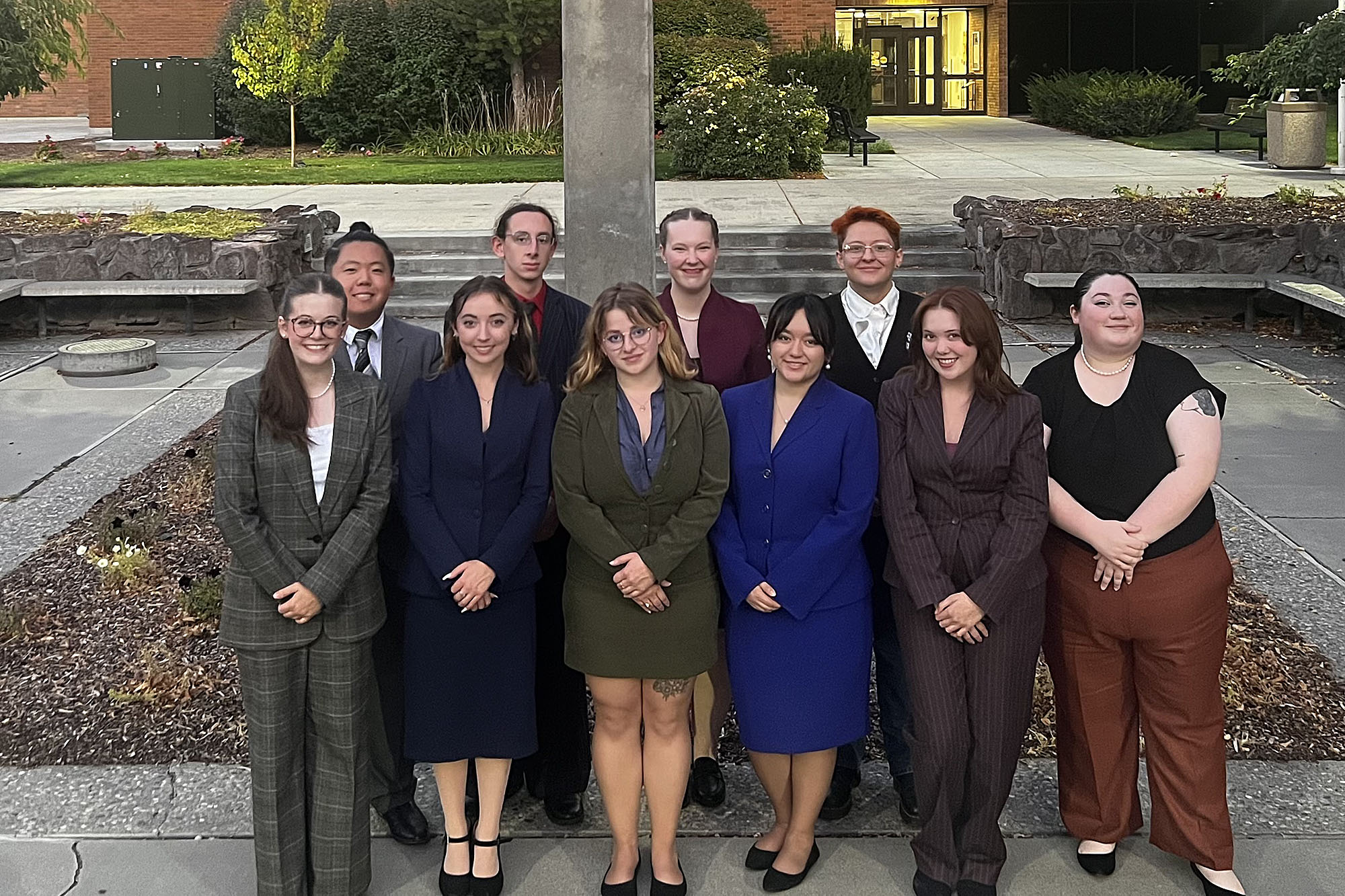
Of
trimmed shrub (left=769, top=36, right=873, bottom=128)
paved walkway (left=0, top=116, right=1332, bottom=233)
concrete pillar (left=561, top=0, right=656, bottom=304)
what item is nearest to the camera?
concrete pillar (left=561, top=0, right=656, bottom=304)

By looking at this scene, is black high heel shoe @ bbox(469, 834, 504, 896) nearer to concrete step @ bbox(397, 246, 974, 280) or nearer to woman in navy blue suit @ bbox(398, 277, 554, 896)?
woman in navy blue suit @ bbox(398, 277, 554, 896)

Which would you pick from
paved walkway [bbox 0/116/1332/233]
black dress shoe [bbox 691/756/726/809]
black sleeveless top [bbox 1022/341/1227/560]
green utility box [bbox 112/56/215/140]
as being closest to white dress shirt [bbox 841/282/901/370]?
black sleeveless top [bbox 1022/341/1227/560]

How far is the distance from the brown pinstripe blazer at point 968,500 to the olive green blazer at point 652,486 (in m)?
0.49

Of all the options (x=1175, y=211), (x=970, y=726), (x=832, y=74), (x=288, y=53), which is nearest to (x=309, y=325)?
(x=970, y=726)

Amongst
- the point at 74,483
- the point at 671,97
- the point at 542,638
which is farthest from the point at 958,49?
the point at 542,638

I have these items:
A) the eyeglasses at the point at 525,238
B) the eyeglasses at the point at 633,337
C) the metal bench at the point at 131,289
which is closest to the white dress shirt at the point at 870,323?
the eyeglasses at the point at 633,337

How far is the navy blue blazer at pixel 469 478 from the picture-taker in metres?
3.85

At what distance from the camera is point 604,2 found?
608 centimetres

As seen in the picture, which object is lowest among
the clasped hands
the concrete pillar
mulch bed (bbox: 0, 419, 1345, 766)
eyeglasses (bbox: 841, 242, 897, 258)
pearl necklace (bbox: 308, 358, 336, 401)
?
mulch bed (bbox: 0, 419, 1345, 766)

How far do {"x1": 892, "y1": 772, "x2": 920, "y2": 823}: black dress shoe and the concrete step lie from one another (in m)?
8.95

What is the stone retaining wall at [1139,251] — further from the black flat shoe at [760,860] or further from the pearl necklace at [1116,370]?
the black flat shoe at [760,860]

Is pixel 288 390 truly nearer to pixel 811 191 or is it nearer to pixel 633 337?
pixel 633 337

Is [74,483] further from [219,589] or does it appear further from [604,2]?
[604,2]

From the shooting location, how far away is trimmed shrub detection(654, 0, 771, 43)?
83.1ft
